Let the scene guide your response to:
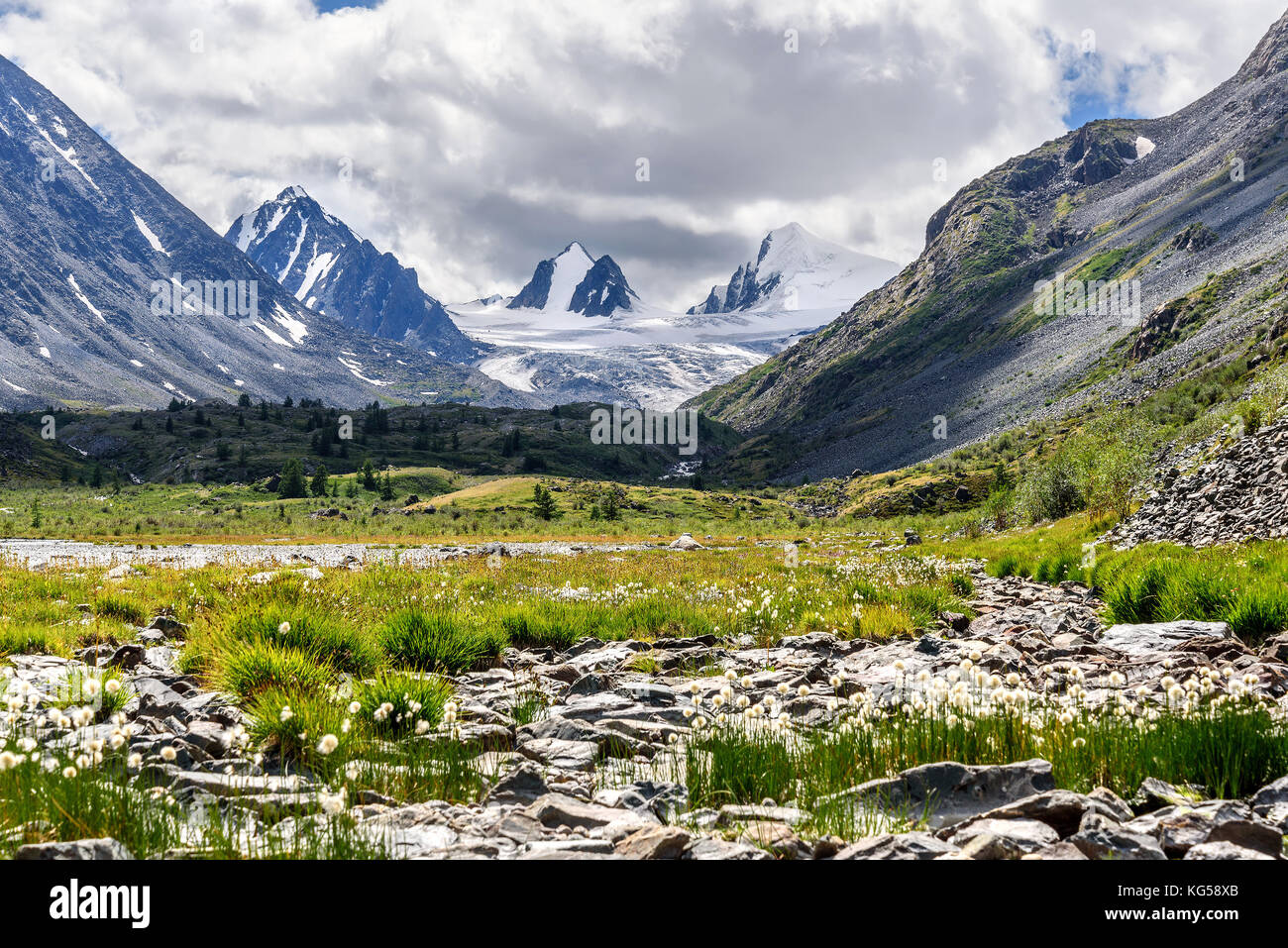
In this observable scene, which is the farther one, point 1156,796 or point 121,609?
point 121,609

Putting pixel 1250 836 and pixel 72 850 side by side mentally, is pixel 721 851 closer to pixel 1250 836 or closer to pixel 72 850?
pixel 1250 836

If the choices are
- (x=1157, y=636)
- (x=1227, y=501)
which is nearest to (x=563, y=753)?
(x=1157, y=636)

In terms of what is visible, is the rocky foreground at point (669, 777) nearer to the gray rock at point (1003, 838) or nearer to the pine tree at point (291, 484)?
the gray rock at point (1003, 838)

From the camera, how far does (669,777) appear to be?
20.7 ft

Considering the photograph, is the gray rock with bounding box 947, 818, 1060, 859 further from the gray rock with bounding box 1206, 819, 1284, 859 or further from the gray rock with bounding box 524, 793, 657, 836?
the gray rock with bounding box 524, 793, 657, 836

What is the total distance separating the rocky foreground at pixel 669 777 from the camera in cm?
420

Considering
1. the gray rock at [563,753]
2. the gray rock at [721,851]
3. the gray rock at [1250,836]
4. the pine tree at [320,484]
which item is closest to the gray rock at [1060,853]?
the gray rock at [1250,836]

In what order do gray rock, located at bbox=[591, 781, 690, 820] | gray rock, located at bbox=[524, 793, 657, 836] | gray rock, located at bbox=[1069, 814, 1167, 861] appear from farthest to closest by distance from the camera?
gray rock, located at bbox=[591, 781, 690, 820] → gray rock, located at bbox=[524, 793, 657, 836] → gray rock, located at bbox=[1069, 814, 1167, 861]

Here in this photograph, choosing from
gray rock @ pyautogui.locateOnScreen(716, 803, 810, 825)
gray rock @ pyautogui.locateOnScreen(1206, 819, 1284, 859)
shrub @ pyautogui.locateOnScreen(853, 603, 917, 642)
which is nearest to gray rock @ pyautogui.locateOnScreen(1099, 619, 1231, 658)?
shrub @ pyautogui.locateOnScreen(853, 603, 917, 642)

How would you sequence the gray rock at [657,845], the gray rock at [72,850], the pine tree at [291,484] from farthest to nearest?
the pine tree at [291,484] → the gray rock at [657,845] → the gray rock at [72,850]

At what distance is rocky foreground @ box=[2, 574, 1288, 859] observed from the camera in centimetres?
420
